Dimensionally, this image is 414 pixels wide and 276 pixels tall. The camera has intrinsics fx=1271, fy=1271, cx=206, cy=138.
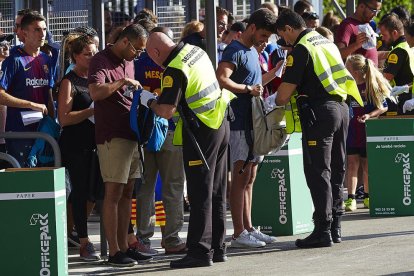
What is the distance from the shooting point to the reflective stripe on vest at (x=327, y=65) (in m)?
10.7

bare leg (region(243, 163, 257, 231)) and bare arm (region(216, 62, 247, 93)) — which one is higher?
bare arm (region(216, 62, 247, 93))

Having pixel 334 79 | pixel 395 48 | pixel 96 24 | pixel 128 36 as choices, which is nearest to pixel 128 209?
pixel 128 36

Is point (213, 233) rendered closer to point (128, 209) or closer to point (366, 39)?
point (128, 209)

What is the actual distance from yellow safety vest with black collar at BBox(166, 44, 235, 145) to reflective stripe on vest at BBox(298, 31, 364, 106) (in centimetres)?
114

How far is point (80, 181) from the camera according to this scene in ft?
35.2

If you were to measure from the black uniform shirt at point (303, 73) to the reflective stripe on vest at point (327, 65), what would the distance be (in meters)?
0.05

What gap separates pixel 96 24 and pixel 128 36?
3.46 metres

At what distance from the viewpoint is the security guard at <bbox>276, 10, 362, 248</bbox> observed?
423 inches

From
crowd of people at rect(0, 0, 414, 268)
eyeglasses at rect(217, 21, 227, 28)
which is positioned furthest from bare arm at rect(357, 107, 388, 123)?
crowd of people at rect(0, 0, 414, 268)

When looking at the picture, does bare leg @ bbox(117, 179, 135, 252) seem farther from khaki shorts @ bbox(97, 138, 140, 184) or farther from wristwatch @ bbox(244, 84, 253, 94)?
wristwatch @ bbox(244, 84, 253, 94)

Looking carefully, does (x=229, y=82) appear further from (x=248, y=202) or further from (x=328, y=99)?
(x=248, y=202)

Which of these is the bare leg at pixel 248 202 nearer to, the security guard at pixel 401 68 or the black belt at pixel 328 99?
the black belt at pixel 328 99

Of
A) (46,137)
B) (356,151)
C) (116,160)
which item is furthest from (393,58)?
(46,137)

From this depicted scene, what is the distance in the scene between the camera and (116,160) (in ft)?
32.5
